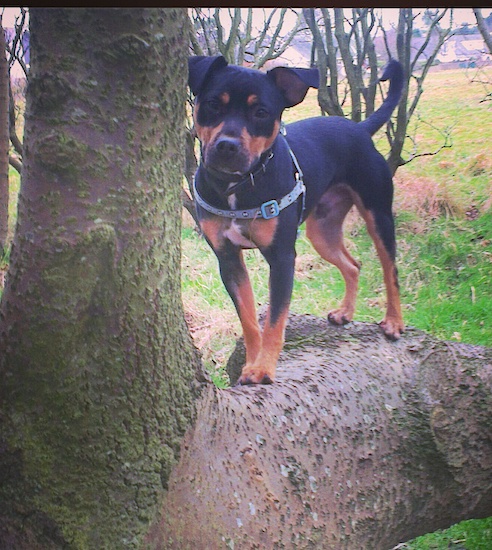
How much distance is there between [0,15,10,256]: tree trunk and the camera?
1283 millimetres

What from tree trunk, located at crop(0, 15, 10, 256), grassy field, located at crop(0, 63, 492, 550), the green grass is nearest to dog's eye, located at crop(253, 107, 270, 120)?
grassy field, located at crop(0, 63, 492, 550)

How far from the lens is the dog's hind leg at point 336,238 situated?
159 centimetres

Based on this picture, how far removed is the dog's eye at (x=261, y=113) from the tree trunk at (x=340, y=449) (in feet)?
1.86

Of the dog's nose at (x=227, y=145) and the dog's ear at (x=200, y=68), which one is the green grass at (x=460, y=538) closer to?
the dog's nose at (x=227, y=145)

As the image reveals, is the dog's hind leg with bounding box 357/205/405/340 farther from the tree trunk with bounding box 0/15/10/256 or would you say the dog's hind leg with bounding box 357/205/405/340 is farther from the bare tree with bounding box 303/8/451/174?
the tree trunk with bounding box 0/15/10/256

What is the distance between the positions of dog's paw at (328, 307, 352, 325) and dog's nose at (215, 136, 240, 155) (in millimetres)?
576

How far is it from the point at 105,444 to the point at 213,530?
9.7 inches

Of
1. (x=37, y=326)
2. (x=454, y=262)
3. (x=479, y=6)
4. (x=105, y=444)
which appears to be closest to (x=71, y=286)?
(x=37, y=326)

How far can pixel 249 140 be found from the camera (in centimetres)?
129

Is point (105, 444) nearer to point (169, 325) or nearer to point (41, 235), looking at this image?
point (169, 325)

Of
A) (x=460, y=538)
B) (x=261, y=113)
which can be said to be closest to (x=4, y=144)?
(x=261, y=113)

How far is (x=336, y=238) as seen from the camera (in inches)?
63.2

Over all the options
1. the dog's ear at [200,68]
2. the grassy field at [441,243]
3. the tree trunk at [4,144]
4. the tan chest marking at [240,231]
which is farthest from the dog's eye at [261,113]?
the tree trunk at [4,144]

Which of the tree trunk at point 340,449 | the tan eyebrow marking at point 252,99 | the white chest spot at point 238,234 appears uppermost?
the tan eyebrow marking at point 252,99
